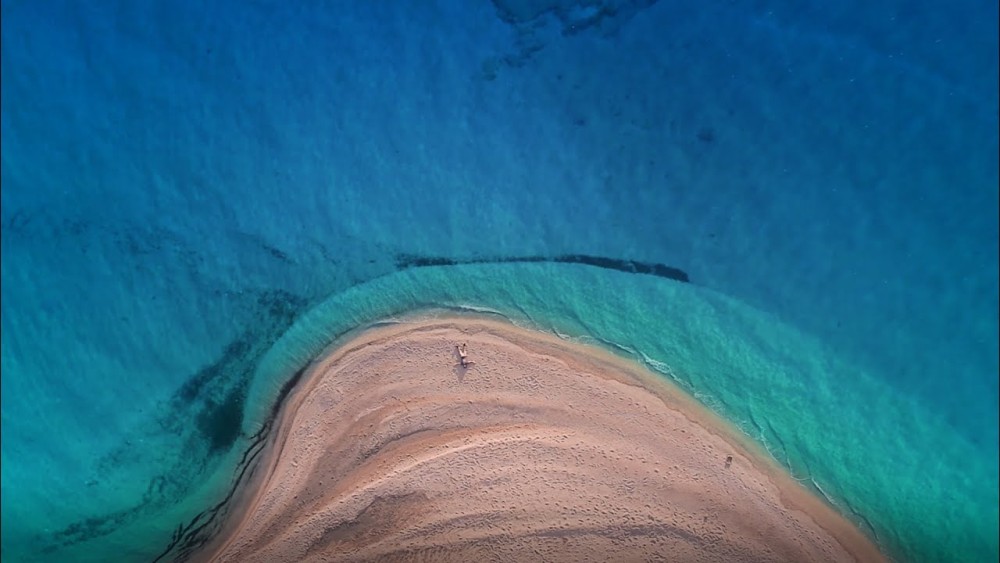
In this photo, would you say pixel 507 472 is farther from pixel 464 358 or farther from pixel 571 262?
pixel 571 262

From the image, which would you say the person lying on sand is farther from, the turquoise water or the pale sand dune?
the turquoise water

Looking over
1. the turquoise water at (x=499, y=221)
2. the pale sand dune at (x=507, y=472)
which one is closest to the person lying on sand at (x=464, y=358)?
the pale sand dune at (x=507, y=472)

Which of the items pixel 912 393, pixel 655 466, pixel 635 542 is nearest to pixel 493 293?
pixel 655 466

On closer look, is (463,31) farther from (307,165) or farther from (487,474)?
(487,474)

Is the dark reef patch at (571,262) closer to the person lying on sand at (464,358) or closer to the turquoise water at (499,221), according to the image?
the turquoise water at (499,221)

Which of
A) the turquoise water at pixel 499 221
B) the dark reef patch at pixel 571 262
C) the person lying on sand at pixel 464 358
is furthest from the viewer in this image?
the dark reef patch at pixel 571 262

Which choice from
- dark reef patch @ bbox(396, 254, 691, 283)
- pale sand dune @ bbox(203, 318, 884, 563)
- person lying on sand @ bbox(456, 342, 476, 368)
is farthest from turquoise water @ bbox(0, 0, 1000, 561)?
person lying on sand @ bbox(456, 342, 476, 368)
